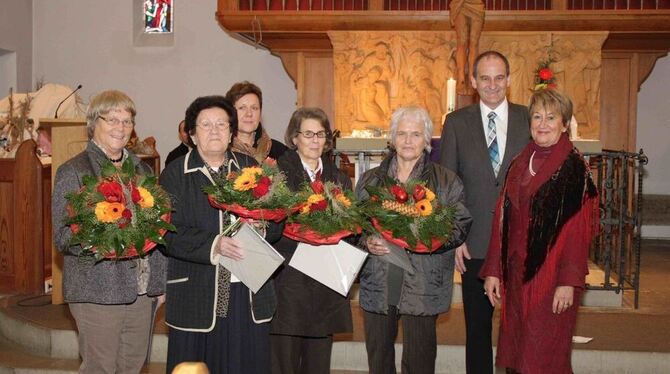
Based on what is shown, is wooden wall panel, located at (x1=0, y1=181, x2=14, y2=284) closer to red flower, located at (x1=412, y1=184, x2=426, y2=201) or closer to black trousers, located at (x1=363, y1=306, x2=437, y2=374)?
black trousers, located at (x1=363, y1=306, x2=437, y2=374)

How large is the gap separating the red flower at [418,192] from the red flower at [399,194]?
43 millimetres

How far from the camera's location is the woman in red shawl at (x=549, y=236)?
3488 millimetres

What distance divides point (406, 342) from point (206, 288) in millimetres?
965

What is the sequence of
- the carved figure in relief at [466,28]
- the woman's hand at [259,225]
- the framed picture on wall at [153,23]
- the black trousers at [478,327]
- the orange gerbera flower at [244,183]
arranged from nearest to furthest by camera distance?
the orange gerbera flower at [244,183]
the woman's hand at [259,225]
the black trousers at [478,327]
the carved figure in relief at [466,28]
the framed picture on wall at [153,23]

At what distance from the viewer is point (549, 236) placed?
138 inches

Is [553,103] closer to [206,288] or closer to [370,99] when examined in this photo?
[206,288]

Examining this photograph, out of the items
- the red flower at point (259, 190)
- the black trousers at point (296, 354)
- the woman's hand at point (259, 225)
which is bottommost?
the black trousers at point (296, 354)

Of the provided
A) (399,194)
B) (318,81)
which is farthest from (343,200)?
(318,81)

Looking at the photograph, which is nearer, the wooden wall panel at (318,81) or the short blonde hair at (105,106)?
the short blonde hair at (105,106)

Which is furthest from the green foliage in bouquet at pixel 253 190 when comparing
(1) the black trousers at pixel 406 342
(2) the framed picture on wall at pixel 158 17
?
(2) the framed picture on wall at pixel 158 17

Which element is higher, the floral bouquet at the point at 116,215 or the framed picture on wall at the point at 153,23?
the framed picture on wall at the point at 153,23

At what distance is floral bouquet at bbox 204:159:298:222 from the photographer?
10.3ft

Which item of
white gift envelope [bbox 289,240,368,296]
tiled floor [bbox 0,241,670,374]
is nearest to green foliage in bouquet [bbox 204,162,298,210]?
white gift envelope [bbox 289,240,368,296]

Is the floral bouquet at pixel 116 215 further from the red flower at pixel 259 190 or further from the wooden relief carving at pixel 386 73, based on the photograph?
the wooden relief carving at pixel 386 73
